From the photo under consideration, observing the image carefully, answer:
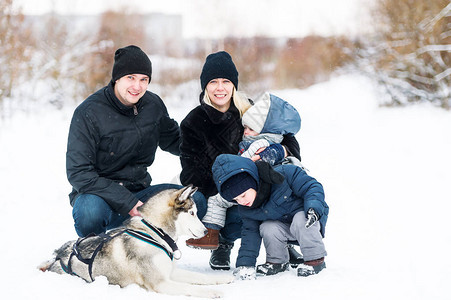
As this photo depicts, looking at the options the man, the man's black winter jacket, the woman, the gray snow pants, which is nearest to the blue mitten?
the woman

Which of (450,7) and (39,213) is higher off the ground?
(450,7)

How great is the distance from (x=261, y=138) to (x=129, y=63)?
3.90ft

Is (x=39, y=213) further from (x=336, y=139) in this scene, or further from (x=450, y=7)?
(x=450, y=7)

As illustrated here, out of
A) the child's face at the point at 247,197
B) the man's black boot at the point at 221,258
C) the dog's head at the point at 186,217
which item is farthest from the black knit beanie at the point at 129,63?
the man's black boot at the point at 221,258

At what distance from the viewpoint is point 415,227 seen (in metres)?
4.82

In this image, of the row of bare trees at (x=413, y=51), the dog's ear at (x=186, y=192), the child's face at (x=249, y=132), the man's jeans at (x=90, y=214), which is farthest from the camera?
the row of bare trees at (x=413, y=51)

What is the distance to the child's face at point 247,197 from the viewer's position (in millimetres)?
3180

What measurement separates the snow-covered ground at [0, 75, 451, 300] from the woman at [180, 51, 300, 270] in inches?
19.6

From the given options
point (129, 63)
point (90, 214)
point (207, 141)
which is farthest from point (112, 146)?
point (207, 141)

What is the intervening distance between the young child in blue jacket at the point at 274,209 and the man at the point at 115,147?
19.0 inches

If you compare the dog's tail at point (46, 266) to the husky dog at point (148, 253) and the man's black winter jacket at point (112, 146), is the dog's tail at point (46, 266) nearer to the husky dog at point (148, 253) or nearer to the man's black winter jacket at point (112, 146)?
the husky dog at point (148, 253)

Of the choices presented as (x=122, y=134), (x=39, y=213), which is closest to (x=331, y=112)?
(x=39, y=213)

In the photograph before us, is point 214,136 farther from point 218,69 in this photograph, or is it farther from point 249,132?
point 218,69

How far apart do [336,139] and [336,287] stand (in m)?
8.68
